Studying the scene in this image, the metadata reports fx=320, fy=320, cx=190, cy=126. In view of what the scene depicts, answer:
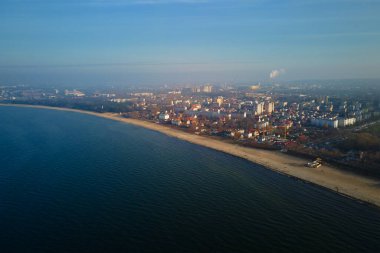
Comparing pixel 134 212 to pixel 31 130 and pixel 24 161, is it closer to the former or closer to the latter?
pixel 24 161

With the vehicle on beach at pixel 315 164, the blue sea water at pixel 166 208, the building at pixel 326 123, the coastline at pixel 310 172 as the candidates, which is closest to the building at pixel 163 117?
the coastline at pixel 310 172

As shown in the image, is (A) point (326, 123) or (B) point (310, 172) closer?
(B) point (310, 172)

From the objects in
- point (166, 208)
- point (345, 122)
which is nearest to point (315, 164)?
point (166, 208)

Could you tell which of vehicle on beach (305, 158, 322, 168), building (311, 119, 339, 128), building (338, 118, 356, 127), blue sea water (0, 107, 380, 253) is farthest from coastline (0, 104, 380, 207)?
building (338, 118, 356, 127)

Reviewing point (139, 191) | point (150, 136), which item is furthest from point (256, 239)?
point (150, 136)

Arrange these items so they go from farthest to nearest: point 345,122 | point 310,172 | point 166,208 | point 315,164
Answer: point 345,122, point 315,164, point 310,172, point 166,208

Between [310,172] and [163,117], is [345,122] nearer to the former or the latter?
[310,172]

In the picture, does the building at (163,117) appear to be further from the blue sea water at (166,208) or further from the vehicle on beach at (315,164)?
the vehicle on beach at (315,164)

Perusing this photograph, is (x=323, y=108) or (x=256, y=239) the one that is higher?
(x=323, y=108)
